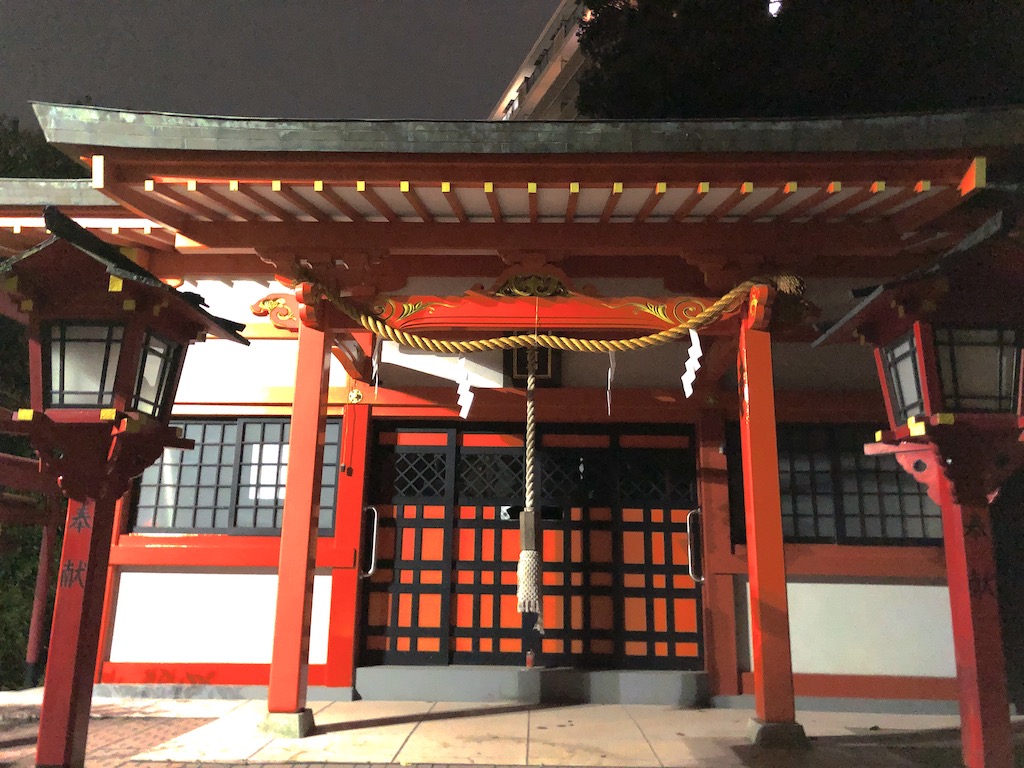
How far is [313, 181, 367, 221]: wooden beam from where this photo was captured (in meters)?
4.15

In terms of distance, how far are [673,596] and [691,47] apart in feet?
22.1

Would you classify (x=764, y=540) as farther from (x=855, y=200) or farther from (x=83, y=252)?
(x=83, y=252)

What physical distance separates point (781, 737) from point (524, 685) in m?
2.26

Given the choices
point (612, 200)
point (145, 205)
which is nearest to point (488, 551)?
point (612, 200)

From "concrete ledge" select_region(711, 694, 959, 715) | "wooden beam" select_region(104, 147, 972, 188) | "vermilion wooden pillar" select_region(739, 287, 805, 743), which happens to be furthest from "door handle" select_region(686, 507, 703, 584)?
"wooden beam" select_region(104, 147, 972, 188)

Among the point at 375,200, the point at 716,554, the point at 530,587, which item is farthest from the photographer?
the point at 716,554

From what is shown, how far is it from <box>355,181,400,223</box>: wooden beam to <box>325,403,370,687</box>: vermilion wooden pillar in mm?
2193

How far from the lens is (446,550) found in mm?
6102

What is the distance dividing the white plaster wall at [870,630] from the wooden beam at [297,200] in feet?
15.9

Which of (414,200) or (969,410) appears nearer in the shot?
(969,410)

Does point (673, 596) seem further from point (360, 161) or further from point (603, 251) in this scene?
point (360, 161)

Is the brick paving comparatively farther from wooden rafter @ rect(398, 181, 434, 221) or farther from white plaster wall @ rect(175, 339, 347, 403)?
wooden rafter @ rect(398, 181, 434, 221)

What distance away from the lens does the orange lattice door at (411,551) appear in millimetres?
5973

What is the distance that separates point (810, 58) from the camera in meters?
7.61
